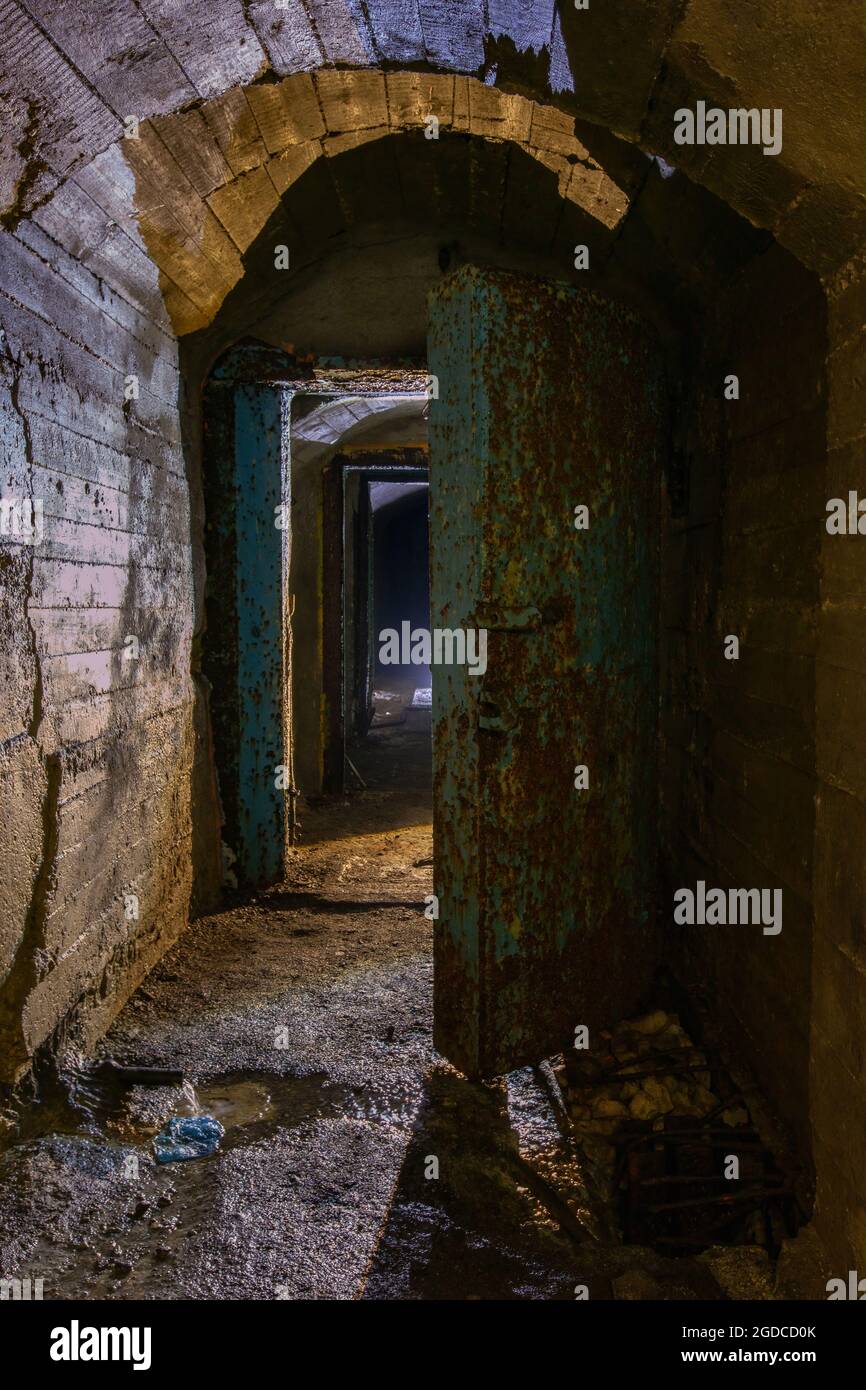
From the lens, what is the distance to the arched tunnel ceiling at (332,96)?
1291mm

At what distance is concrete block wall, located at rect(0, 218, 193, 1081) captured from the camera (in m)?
2.16

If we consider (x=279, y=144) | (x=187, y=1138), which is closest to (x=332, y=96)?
(x=279, y=144)

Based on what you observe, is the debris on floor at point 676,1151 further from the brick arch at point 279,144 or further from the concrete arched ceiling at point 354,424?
the concrete arched ceiling at point 354,424

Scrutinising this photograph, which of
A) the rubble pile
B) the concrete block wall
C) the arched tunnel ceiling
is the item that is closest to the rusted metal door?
the rubble pile

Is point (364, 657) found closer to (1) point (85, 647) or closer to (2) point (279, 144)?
(2) point (279, 144)

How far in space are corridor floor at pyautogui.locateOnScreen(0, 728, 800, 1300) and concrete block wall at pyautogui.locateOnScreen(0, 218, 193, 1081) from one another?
0.30m

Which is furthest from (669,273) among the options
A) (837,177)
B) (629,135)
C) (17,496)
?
(17,496)

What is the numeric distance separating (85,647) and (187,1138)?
145 centimetres

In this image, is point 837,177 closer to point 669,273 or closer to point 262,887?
point 669,273

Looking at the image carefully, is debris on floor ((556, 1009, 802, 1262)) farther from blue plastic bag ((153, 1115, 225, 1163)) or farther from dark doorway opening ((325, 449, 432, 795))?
dark doorway opening ((325, 449, 432, 795))

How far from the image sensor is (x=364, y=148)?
10.3 ft

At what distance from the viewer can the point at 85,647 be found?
259cm

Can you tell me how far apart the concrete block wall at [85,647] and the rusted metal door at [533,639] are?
1.09 meters

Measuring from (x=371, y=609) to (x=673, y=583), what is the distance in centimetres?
574
